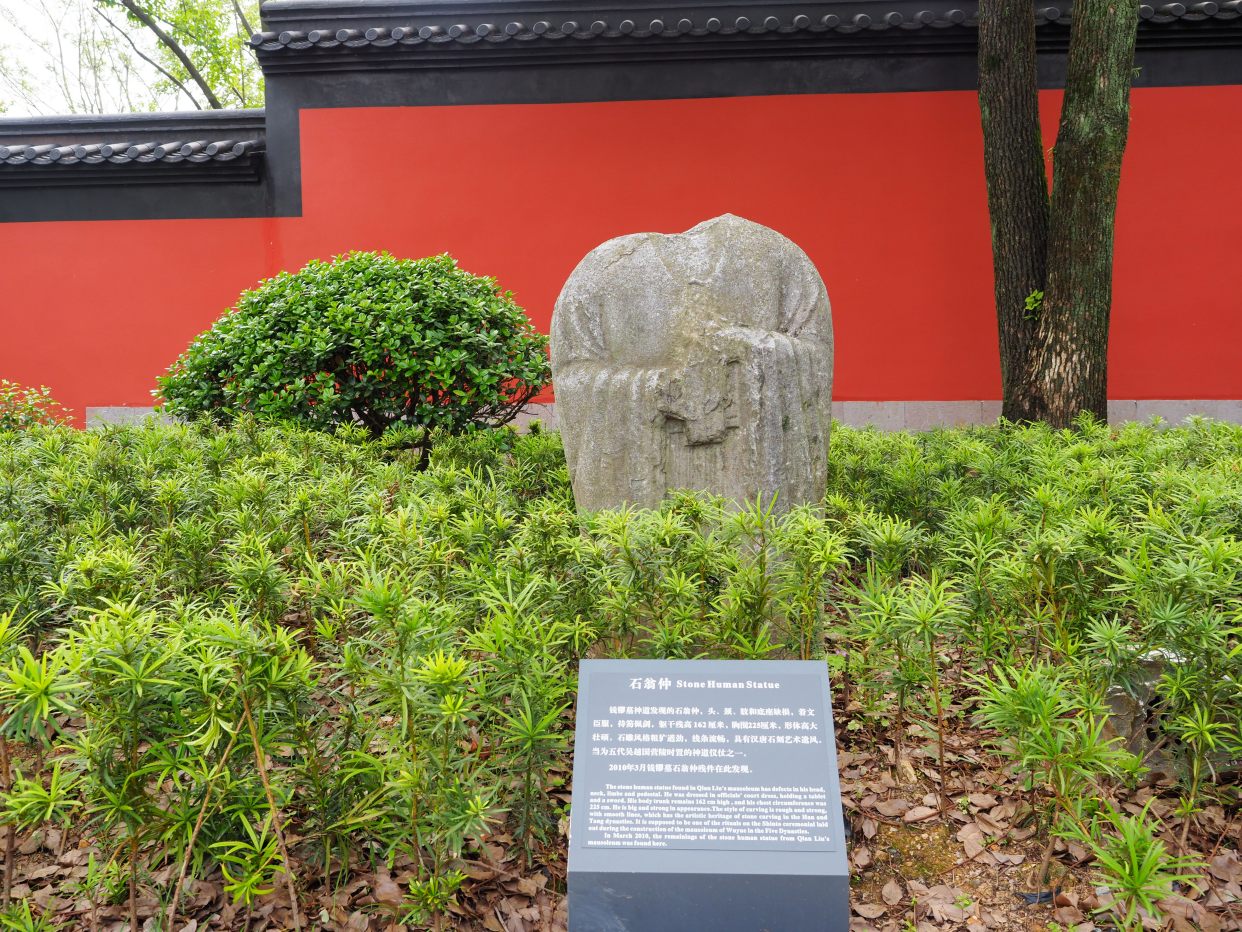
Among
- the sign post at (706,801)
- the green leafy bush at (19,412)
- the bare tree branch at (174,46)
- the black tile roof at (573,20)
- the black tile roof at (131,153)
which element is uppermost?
the bare tree branch at (174,46)

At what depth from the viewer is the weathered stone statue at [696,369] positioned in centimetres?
320

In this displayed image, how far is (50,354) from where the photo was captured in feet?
29.3

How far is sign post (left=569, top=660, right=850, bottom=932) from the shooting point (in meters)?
1.80

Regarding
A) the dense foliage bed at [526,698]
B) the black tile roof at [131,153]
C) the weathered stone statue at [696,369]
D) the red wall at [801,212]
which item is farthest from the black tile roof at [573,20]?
the dense foliage bed at [526,698]

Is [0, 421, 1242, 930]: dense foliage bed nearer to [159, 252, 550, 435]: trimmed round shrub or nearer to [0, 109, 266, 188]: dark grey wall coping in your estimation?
[159, 252, 550, 435]: trimmed round shrub

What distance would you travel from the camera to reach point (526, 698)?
80.3 inches

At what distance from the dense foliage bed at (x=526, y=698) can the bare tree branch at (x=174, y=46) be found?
13.4 metres

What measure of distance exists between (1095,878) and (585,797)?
1.33 meters

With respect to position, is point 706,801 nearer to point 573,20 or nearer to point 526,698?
point 526,698

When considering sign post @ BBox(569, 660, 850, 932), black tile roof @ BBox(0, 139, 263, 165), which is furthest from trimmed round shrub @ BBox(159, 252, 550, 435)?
sign post @ BBox(569, 660, 850, 932)

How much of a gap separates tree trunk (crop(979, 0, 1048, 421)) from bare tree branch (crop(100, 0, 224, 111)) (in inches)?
455

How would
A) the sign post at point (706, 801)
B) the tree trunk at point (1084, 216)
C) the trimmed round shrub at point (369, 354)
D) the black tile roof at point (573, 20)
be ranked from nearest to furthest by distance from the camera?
the sign post at point (706, 801), the trimmed round shrub at point (369, 354), the tree trunk at point (1084, 216), the black tile roof at point (573, 20)

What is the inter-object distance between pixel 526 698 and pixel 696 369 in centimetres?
156

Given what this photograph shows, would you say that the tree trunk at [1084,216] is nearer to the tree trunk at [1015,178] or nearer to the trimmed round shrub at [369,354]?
the tree trunk at [1015,178]
